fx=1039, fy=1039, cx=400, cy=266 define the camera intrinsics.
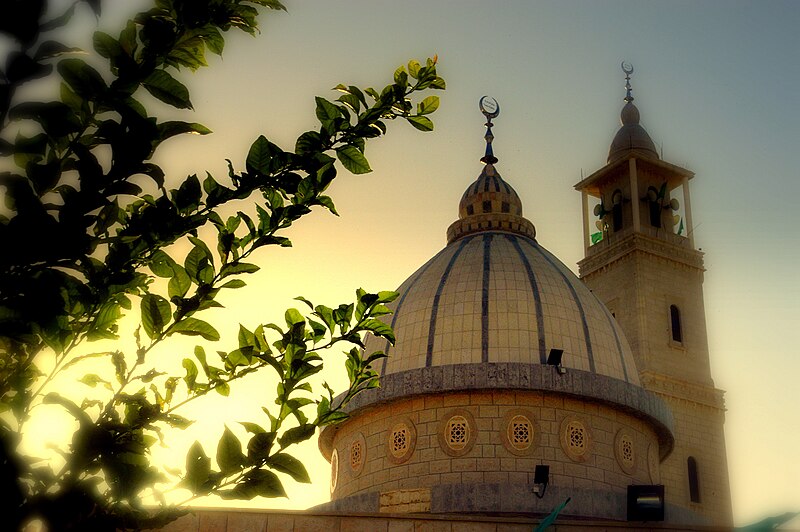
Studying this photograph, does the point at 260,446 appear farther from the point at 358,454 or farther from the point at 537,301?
the point at 537,301

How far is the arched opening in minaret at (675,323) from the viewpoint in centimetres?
3625

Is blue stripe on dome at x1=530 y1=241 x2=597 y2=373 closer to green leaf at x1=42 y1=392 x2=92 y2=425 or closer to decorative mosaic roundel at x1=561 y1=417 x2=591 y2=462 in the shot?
decorative mosaic roundel at x1=561 y1=417 x2=591 y2=462

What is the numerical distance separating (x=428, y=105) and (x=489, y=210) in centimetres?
2149

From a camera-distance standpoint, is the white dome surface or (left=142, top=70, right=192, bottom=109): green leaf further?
A: the white dome surface

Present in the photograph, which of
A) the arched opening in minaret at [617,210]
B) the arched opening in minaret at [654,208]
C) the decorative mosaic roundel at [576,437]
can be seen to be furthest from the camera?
the arched opening in minaret at [617,210]

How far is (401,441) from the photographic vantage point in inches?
754

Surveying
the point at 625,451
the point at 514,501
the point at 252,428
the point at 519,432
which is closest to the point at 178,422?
the point at 252,428

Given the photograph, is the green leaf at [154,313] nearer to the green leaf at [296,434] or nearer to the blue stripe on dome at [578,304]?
the green leaf at [296,434]

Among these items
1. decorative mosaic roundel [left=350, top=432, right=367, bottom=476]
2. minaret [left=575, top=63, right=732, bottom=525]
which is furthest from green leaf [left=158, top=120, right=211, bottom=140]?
minaret [left=575, top=63, right=732, bottom=525]

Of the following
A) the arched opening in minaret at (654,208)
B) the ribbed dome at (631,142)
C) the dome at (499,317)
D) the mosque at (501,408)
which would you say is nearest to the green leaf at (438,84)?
the mosque at (501,408)

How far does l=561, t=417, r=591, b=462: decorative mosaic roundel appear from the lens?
18609 mm

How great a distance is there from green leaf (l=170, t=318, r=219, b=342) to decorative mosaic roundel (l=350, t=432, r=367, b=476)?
17.2m

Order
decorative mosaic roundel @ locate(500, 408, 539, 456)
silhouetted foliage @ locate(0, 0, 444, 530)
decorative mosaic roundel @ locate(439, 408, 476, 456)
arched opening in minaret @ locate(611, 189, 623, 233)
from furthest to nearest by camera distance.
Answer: arched opening in minaret @ locate(611, 189, 623, 233), decorative mosaic roundel @ locate(439, 408, 476, 456), decorative mosaic roundel @ locate(500, 408, 539, 456), silhouetted foliage @ locate(0, 0, 444, 530)

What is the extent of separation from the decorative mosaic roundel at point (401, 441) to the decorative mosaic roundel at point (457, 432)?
0.59 metres
